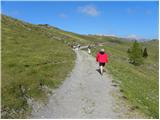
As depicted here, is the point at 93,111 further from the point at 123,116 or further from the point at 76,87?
the point at 76,87

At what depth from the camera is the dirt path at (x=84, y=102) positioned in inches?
792

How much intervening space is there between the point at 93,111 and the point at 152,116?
11.1 feet

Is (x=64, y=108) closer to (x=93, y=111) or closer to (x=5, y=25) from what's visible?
(x=93, y=111)

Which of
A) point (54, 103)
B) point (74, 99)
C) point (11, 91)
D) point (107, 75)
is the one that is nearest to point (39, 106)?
point (54, 103)

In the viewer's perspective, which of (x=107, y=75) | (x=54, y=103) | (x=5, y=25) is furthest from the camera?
(x=5, y=25)

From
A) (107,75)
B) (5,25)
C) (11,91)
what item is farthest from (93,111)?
(5,25)

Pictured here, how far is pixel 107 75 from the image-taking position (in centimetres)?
3422

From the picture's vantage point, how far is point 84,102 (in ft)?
73.9

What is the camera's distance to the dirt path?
792 inches

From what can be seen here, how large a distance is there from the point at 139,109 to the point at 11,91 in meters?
10.9

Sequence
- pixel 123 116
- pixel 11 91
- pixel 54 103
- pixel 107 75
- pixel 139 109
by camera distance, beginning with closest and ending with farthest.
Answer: pixel 123 116 < pixel 139 109 < pixel 54 103 < pixel 11 91 < pixel 107 75

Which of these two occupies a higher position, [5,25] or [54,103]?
[5,25]

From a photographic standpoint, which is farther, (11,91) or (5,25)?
(5,25)

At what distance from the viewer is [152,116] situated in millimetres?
20031
